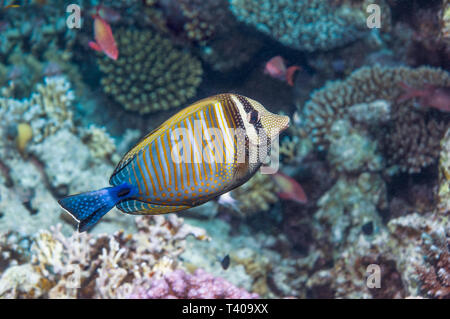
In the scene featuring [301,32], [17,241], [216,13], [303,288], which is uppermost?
[216,13]

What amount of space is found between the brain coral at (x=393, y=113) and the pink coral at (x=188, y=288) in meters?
2.86

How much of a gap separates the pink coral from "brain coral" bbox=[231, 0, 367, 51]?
4.27m

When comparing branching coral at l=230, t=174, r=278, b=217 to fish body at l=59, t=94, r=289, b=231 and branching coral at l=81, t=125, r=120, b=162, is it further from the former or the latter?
fish body at l=59, t=94, r=289, b=231

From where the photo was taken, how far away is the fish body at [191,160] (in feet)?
5.12

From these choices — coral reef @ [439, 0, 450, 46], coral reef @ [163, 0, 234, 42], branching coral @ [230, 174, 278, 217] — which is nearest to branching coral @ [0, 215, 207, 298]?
branching coral @ [230, 174, 278, 217]

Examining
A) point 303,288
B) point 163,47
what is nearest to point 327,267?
point 303,288

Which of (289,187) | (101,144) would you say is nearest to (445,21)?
(289,187)

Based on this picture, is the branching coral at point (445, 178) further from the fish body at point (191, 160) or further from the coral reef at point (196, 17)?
the coral reef at point (196, 17)

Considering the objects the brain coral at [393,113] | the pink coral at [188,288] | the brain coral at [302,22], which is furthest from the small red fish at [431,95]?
the pink coral at [188,288]

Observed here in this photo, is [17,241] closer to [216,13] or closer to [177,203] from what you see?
[177,203]

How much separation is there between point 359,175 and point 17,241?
15.5 feet

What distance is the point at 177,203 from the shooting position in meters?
1.58

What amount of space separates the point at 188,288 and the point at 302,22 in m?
4.86

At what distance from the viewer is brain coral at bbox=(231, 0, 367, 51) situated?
18.3ft
